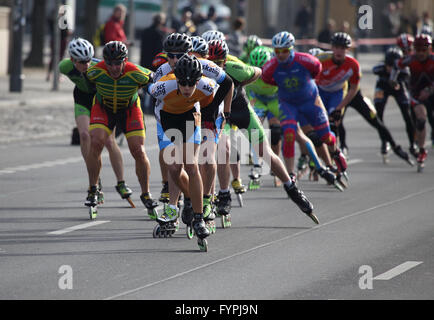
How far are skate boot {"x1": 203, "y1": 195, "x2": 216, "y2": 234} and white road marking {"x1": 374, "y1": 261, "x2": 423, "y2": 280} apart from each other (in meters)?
2.03

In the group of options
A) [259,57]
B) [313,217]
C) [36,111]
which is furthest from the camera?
[36,111]

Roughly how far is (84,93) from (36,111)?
35.0 ft

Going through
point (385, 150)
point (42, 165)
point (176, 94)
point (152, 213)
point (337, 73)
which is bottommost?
point (42, 165)

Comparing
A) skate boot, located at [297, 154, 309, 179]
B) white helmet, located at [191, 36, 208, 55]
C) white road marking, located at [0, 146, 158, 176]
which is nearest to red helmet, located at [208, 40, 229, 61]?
white helmet, located at [191, 36, 208, 55]

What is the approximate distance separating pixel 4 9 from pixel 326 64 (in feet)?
55.6

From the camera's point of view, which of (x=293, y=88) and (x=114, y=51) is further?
(x=293, y=88)

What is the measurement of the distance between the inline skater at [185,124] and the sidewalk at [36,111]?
9300 millimetres

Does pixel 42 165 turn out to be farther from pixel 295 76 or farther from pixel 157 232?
pixel 157 232

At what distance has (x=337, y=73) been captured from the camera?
14844 millimetres

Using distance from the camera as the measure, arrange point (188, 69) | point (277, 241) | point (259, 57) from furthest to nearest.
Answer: point (259, 57) → point (277, 241) → point (188, 69)

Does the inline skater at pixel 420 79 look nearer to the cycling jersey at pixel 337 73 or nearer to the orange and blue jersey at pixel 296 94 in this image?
the cycling jersey at pixel 337 73

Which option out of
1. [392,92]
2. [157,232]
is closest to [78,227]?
[157,232]

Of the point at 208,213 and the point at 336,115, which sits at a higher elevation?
the point at 336,115
